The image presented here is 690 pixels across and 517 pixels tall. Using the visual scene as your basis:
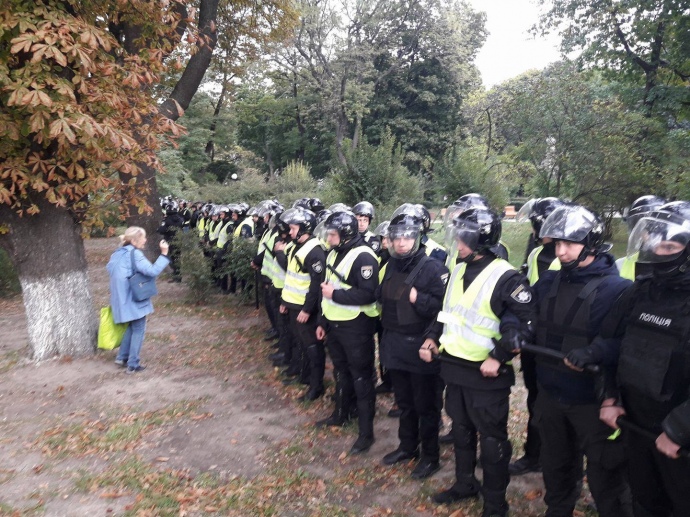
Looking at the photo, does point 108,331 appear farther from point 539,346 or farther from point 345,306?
point 539,346

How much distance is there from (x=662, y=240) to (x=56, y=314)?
750 cm

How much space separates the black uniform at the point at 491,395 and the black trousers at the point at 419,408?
1.85ft

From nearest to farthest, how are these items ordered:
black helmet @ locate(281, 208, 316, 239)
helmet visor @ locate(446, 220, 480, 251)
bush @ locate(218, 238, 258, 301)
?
1. helmet visor @ locate(446, 220, 480, 251)
2. black helmet @ locate(281, 208, 316, 239)
3. bush @ locate(218, 238, 258, 301)

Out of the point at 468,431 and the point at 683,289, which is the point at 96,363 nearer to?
the point at 468,431

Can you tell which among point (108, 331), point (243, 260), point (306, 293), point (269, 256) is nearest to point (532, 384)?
point (306, 293)

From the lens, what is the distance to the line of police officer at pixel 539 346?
305 cm

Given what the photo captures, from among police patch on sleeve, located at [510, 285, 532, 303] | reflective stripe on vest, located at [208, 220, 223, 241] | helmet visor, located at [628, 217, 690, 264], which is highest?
helmet visor, located at [628, 217, 690, 264]

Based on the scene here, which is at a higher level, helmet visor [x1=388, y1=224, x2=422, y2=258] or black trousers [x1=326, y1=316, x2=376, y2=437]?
helmet visor [x1=388, y1=224, x2=422, y2=258]

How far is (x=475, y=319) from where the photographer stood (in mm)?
3922

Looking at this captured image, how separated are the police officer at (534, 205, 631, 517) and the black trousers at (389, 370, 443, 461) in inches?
46.5

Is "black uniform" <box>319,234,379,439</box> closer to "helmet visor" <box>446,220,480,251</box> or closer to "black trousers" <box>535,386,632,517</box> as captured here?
"helmet visor" <box>446,220,480,251</box>

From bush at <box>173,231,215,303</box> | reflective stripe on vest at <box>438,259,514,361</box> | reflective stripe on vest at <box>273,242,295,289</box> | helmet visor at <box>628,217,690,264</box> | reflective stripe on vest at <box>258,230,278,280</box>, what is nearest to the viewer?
helmet visor at <box>628,217,690,264</box>

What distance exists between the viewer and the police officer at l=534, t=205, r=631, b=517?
11.5 feet

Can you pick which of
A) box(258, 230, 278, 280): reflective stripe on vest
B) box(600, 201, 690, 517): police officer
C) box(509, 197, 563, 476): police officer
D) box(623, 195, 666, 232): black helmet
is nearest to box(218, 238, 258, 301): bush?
box(258, 230, 278, 280): reflective stripe on vest
